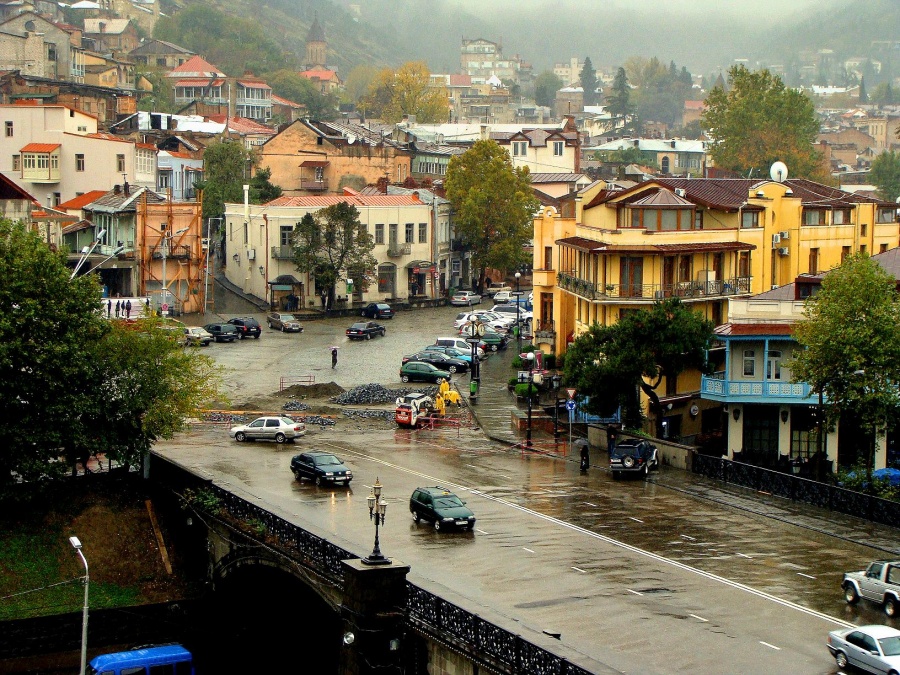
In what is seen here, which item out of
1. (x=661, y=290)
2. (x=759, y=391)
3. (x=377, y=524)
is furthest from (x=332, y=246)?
(x=377, y=524)

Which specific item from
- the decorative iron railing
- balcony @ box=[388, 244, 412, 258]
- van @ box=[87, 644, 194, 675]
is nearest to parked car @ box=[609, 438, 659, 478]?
the decorative iron railing

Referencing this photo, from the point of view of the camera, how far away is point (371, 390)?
6856cm

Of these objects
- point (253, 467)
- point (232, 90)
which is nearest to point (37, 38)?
point (232, 90)

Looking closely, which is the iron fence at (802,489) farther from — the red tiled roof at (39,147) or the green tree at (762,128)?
the green tree at (762,128)

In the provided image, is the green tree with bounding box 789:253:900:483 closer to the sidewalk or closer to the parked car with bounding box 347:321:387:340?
the sidewalk

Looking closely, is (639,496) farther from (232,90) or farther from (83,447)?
(232,90)

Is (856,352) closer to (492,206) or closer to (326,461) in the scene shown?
(326,461)

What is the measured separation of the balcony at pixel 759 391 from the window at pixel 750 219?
1596cm

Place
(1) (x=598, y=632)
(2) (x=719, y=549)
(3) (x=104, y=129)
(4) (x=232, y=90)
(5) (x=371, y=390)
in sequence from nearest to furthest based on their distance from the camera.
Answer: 1. (1) (x=598, y=632)
2. (2) (x=719, y=549)
3. (5) (x=371, y=390)
4. (3) (x=104, y=129)
5. (4) (x=232, y=90)

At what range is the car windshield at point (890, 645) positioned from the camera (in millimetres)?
28902

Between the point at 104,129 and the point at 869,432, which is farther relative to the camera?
the point at 104,129

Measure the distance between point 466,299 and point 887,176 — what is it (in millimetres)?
92211

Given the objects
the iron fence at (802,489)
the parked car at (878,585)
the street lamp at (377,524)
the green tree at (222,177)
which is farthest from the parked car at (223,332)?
the parked car at (878,585)

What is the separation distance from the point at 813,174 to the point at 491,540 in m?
122
